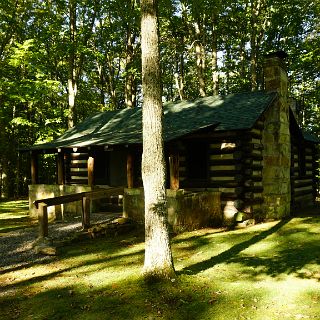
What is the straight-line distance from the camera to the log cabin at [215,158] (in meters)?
13.1

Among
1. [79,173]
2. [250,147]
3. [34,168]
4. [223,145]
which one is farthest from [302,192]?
[34,168]

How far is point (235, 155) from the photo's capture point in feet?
46.4

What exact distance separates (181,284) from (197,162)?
9.13 m

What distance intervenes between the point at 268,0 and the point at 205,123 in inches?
667

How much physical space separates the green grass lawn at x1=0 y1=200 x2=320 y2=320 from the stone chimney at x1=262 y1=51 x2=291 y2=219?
459 cm

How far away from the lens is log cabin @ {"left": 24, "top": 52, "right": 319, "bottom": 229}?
13125 mm

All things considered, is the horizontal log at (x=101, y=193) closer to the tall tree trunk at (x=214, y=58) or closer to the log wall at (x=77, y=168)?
the log wall at (x=77, y=168)

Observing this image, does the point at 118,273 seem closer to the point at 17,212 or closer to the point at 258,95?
the point at 258,95

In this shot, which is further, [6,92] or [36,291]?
[6,92]

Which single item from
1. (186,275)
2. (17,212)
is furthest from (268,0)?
(186,275)

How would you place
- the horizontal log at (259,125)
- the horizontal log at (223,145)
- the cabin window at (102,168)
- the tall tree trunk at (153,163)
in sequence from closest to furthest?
the tall tree trunk at (153,163) < the horizontal log at (223,145) < the horizontal log at (259,125) < the cabin window at (102,168)

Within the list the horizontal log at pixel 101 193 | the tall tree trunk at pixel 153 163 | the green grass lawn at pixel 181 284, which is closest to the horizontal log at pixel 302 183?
the green grass lawn at pixel 181 284

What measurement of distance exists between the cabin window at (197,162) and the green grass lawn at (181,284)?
458 cm

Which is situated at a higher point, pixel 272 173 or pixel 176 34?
pixel 176 34
